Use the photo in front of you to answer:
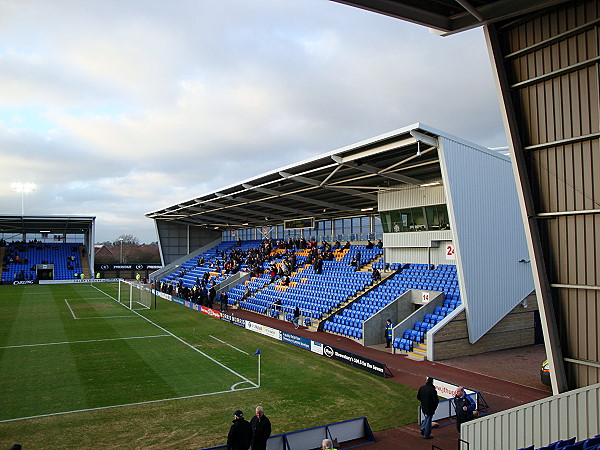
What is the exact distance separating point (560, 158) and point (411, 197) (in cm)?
1603

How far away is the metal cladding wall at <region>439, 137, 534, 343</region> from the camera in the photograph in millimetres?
19391

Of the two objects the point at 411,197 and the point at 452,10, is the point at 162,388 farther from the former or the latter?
the point at 411,197

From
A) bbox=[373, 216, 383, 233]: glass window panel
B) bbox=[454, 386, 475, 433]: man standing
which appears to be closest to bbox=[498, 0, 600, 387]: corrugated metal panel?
bbox=[454, 386, 475, 433]: man standing

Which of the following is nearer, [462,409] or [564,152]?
[564,152]

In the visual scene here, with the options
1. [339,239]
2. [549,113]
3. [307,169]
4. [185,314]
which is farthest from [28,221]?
[549,113]

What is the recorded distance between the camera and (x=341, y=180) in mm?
26922

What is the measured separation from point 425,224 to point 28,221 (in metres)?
51.6

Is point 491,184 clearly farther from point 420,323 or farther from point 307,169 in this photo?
point 307,169

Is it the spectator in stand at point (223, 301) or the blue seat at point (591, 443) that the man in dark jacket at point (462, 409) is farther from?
the spectator in stand at point (223, 301)

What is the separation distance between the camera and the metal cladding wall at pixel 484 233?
63.6 feet

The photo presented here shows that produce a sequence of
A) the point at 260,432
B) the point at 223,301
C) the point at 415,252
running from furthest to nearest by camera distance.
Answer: the point at 223,301, the point at 415,252, the point at 260,432

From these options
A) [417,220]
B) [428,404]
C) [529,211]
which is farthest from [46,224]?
[529,211]

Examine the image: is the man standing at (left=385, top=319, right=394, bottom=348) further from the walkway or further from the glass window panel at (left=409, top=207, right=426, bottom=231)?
the glass window panel at (left=409, top=207, right=426, bottom=231)

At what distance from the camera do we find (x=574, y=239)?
884 cm
